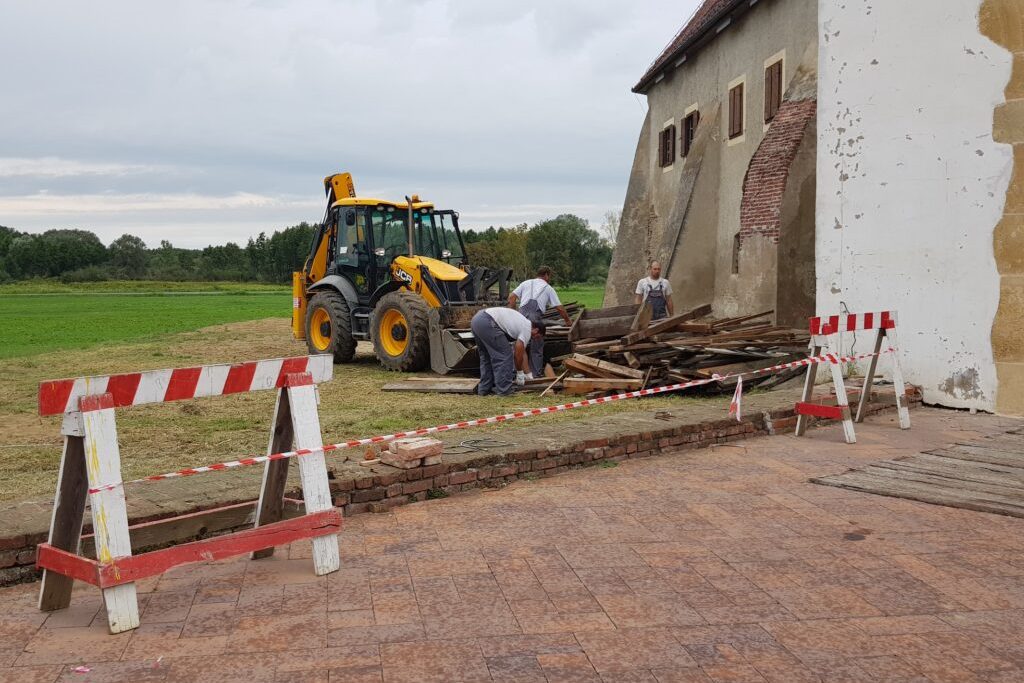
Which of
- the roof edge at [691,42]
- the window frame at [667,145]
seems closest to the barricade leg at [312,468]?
the roof edge at [691,42]

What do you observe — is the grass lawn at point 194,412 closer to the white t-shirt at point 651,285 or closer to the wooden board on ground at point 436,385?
the wooden board on ground at point 436,385

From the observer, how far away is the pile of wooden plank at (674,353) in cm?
1236

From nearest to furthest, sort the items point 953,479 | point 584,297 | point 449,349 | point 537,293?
point 953,479 < point 537,293 < point 449,349 < point 584,297

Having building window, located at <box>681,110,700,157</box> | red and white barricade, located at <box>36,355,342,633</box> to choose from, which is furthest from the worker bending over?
building window, located at <box>681,110,700,157</box>

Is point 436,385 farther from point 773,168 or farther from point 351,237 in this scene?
point 773,168

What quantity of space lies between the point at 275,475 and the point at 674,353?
813 centimetres

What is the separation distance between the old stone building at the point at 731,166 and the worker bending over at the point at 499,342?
5026mm

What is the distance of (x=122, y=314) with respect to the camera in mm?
42344

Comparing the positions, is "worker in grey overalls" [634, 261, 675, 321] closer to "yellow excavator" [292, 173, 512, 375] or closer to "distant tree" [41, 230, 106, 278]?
"yellow excavator" [292, 173, 512, 375]

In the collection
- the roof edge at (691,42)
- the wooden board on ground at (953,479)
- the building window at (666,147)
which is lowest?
the wooden board on ground at (953,479)

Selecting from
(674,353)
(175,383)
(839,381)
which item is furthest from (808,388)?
(175,383)

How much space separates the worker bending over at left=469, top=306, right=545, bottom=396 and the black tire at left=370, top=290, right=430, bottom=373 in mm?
2311

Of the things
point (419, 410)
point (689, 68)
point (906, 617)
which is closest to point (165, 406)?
point (419, 410)

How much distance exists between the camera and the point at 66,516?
14.8 feet
